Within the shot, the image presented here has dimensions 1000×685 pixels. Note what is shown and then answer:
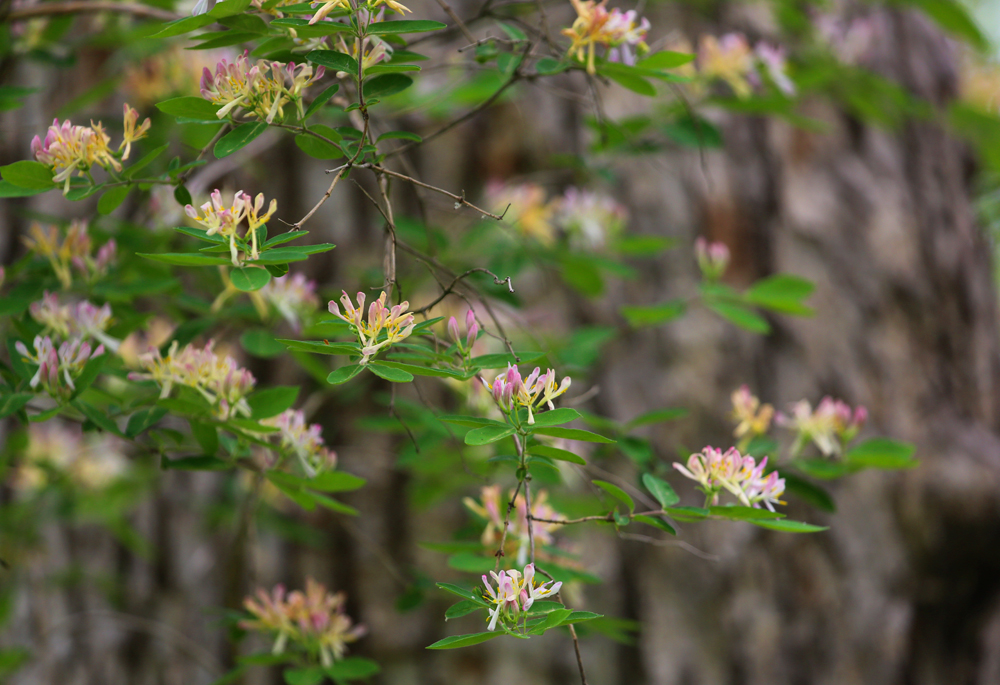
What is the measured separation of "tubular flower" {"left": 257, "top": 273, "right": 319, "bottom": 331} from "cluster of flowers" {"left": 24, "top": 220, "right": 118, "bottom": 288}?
8.8 inches

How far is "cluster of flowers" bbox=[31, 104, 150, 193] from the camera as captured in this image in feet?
2.42

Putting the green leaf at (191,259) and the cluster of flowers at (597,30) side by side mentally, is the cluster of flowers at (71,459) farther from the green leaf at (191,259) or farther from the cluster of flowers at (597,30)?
the cluster of flowers at (597,30)

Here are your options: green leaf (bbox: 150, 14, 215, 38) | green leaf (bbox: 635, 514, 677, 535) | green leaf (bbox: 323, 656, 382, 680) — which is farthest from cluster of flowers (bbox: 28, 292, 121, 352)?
green leaf (bbox: 635, 514, 677, 535)

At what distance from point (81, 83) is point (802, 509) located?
2.48m

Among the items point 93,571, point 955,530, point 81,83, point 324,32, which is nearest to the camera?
point 324,32

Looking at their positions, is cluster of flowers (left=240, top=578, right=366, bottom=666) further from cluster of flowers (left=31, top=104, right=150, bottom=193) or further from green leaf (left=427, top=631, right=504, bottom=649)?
cluster of flowers (left=31, top=104, right=150, bottom=193)

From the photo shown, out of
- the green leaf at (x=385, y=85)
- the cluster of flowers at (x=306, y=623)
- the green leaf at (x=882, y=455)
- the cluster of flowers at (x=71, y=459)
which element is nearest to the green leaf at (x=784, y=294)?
the green leaf at (x=882, y=455)

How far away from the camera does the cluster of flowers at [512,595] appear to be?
0.62m

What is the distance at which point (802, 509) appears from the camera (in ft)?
5.65

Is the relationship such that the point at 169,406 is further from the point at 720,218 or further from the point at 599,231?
the point at 720,218

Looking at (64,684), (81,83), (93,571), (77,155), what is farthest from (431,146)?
(64,684)

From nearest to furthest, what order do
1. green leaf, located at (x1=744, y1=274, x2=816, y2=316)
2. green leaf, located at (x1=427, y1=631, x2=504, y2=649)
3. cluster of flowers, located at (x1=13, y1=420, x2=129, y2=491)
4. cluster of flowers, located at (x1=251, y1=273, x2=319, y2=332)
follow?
green leaf, located at (x1=427, y1=631, x2=504, y2=649)
cluster of flowers, located at (x1=251, y1=273, x2=319, y2=332)
green leaf, located at (x1=744, y1=274, x2=816, y2=316)
cluster of flowers, located at (x1=13, y1=420, x2=129, y2=491)

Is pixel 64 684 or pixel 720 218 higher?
pixel 720 218

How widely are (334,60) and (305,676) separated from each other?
2.46 feet
